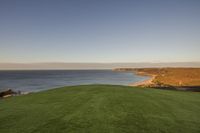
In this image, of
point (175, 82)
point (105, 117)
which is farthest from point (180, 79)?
point (105, 117)

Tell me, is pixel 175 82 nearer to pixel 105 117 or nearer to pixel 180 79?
pixel 180 79

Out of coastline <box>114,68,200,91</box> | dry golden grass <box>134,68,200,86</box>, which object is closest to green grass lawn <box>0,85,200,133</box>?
coastline <box>114,68,200,91</box>

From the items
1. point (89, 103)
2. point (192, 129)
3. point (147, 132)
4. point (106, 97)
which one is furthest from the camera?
point (106, 97)

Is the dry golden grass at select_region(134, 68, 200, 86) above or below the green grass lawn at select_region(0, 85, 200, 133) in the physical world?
below

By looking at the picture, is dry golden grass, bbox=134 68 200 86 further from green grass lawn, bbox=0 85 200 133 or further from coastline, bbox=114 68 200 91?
green grass lawn, bbox=0 85 200 133

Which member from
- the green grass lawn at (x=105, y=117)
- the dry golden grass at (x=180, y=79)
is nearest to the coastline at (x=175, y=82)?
the dry golden grass at (x=180, y=79)

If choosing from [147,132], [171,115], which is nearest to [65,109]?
[147,132]

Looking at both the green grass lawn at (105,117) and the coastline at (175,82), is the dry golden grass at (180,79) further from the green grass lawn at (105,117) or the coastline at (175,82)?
the green grass lawn at (105,117)

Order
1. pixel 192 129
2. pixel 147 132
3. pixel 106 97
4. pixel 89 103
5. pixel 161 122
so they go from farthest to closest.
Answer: pixel 106 97 < pixel 89 103 < pixel 161 122 < pixel 192 129 < pixel 147 132

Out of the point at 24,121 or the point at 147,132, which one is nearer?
the point at 147,132

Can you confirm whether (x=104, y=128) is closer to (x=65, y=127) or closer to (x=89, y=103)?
(x=65, y=127)

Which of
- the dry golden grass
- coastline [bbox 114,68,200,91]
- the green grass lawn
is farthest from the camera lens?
the dry golden grass
